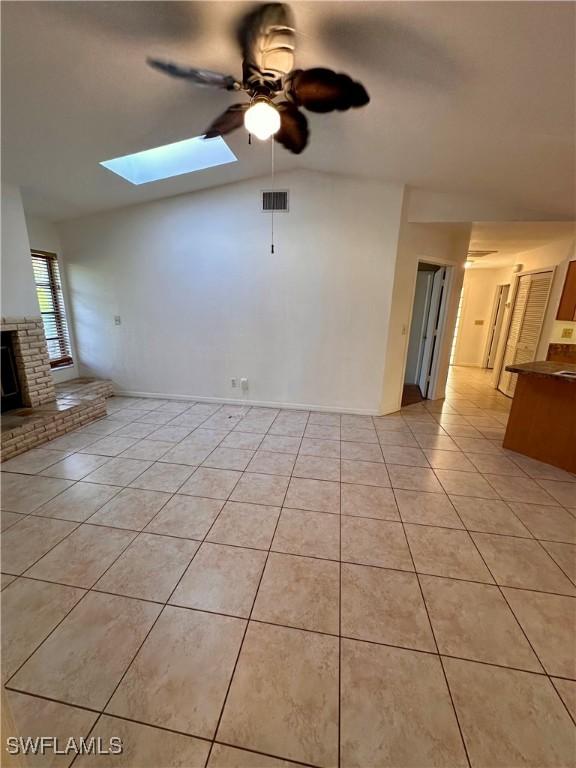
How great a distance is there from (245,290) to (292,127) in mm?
2190

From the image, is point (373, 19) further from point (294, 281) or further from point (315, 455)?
point (315, 455)

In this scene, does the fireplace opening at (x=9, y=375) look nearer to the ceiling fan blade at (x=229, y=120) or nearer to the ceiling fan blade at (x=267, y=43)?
the ceiling fan blade at (x=229, y=120)

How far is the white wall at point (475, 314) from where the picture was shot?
7.13 metres

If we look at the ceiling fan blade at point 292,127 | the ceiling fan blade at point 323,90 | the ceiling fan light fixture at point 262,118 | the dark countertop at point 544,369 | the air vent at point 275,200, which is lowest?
the dark countertop at point 544,369

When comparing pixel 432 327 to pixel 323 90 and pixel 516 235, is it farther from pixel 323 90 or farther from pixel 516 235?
pixel 323 90

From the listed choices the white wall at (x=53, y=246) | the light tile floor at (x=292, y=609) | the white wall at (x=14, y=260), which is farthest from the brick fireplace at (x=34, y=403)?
the white wall at (x=53, y=246)

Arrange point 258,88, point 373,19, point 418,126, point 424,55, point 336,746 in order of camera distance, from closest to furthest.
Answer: point 336,746 → point 373,19 → point 424,55 → point 258,88 → point 418,126

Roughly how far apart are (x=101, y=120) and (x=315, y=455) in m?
3.25

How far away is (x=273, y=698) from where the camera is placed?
124 cm

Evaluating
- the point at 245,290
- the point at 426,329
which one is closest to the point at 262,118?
the point at 245,290

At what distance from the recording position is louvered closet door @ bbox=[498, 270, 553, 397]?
4.56m

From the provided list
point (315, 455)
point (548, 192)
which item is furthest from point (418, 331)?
point (315, 455)

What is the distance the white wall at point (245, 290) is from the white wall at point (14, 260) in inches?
48.8

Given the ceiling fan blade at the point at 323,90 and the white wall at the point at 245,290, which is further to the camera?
the white wall at the point at 245,290
